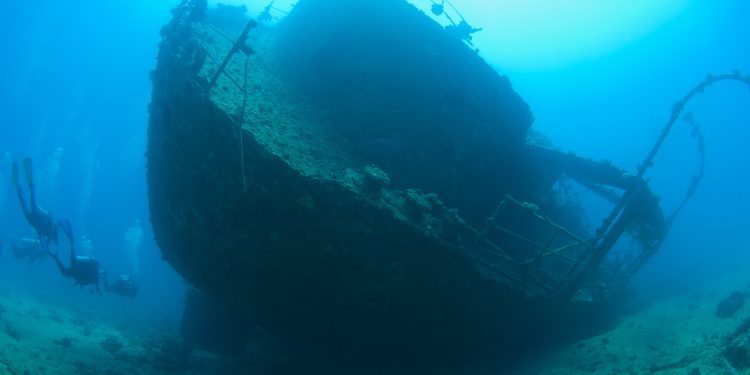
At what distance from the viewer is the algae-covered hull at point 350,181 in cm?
700

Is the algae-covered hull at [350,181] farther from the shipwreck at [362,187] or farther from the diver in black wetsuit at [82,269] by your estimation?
the diver in black wetsuit at [82,269]

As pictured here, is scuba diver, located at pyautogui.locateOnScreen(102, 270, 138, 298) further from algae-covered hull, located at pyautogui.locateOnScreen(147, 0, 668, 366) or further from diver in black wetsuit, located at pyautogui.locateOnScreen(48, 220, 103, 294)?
algae-covered hull, located at pyautogui.locateOnScreen(147, 0, 668, 366)

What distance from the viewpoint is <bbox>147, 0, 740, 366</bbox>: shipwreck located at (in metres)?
7.04

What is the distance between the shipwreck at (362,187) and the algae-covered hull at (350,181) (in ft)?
0.13

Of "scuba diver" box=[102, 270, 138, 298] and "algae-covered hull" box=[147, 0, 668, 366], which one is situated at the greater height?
"algae-covered hull" box=[147, 0, 668, 366]

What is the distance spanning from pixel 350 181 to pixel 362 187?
244 millimetres

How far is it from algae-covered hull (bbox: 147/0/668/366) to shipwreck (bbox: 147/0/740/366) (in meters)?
0.04

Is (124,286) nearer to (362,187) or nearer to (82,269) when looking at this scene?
(82,269)

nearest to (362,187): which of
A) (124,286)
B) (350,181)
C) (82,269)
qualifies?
(350,181)

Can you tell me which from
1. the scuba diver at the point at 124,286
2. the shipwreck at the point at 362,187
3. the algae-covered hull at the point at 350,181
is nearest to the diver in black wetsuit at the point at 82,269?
the scuba diver at the point at 124,286

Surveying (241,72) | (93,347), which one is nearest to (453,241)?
(241,72)

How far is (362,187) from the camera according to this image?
6.96 metres

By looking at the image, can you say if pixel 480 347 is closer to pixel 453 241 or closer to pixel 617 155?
pixel 453 241

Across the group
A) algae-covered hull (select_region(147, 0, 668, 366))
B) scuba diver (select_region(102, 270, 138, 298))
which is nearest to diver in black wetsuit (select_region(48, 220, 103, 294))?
scuba diver (select_region(102, 270, 138, 298))
